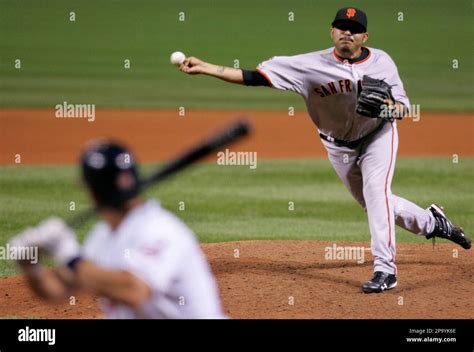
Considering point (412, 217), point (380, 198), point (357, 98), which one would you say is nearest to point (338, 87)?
point (357, 98)

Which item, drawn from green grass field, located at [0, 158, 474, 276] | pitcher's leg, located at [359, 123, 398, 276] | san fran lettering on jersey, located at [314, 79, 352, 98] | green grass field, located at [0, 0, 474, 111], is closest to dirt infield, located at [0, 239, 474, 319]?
pitcher's leg, located at [359, 123, 398, 276]

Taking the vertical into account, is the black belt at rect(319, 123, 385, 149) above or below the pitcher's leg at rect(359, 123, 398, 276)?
above

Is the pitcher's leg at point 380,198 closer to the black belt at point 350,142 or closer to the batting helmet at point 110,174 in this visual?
the black belt at point 350,142

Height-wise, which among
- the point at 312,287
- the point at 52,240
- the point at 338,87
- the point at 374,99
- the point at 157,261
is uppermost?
the point at 338,87

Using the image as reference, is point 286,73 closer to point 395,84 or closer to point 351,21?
point 351,21

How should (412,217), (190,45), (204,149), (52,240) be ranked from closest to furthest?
(52,240) < (204,149) < (412,217) < (190,45)

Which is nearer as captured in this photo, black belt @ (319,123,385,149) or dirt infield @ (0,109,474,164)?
black belt @ (319,123,385,149)

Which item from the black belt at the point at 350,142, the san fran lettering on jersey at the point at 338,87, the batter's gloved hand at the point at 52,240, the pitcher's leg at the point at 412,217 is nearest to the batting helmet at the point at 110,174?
the batter's gloved hand at the point at 52,240

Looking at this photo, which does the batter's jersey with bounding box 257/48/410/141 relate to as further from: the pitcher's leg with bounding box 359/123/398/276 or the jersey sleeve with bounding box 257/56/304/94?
the pitcher's leg with bounding box 359/123/398/276
